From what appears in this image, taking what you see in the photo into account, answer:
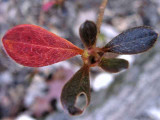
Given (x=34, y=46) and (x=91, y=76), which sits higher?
(x=91, y=76)

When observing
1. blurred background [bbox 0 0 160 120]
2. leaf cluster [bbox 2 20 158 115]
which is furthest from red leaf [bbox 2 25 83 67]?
blurred background [bbox 0 0 160 120]

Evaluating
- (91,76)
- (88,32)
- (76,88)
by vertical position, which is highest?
(91,76)

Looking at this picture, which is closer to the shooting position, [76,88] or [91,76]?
[76,88]

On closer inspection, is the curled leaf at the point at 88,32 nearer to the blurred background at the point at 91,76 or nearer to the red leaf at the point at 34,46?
the red leaf at the point at 34,46

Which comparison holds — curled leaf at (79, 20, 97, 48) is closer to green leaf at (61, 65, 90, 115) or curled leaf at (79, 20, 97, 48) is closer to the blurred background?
green leaf at (61, 65, 90, 115)

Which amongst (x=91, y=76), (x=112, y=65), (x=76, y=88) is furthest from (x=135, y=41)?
(x=91, y=76)

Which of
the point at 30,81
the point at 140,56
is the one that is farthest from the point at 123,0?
the point at 30,81

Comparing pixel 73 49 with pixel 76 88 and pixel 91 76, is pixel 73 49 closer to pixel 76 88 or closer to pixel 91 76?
pixel 76 88

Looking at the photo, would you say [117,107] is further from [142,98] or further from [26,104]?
[26,104]
